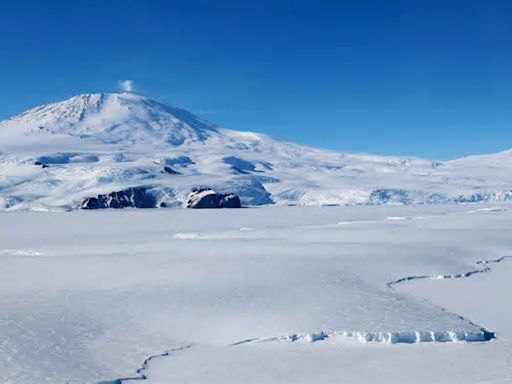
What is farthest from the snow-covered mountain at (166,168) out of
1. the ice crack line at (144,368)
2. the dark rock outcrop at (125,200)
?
the ice crack line at (144,368)

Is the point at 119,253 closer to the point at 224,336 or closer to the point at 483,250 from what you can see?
the point at 224,336

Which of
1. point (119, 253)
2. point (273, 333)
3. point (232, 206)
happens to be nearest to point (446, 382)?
point (273, 333)

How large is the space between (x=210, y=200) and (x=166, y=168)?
76.7ft

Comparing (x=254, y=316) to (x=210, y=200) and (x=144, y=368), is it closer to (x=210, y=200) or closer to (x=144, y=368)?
(x=144, y=368)

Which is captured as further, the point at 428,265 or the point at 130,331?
the point at 428,265

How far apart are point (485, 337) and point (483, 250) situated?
1194 cm

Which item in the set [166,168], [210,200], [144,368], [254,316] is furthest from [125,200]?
[144,368]

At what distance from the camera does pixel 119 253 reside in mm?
20484

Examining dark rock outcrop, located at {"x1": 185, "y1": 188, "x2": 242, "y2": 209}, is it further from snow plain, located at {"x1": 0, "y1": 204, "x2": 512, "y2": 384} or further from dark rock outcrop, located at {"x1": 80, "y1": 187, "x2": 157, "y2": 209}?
snow plain, located at {"x1": 0, "y1": 204, "x2": 512, "y2": 384}

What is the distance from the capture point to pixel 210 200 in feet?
210

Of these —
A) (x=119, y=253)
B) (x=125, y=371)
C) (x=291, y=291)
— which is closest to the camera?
(x=125, y=371)

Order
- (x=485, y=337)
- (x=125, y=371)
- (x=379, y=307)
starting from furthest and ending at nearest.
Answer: (x=379, y=307), (x=485, y=337), (x=125, y=371)

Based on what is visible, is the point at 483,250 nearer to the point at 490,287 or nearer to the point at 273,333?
the point at 490,287

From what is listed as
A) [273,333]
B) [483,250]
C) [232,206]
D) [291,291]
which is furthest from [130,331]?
[232,206]
